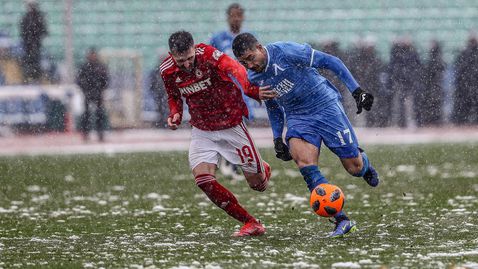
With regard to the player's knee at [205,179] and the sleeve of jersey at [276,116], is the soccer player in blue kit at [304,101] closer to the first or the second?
the sleeve of jersey at [276,116]

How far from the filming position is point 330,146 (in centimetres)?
907

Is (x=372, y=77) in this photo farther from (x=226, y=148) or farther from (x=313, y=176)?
(x=313, y=176)

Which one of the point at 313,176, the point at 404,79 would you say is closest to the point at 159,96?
the point at 404,79

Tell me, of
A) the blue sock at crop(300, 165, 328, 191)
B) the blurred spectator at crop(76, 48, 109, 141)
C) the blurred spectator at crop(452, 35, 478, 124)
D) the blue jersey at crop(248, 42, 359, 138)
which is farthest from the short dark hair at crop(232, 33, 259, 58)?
the blurred spectator at crop(452, 35, 478, 124)

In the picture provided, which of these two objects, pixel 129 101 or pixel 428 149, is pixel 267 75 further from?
pixel 129 101

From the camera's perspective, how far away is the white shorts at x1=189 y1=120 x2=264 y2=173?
910 cm

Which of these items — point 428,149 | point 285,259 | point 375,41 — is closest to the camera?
point 285,259

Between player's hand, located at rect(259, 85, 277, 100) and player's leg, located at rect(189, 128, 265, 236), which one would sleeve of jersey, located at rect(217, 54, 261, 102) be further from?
player's leg, located at rect(189, 128, 265, 236)

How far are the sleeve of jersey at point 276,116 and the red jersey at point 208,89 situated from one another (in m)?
0.22

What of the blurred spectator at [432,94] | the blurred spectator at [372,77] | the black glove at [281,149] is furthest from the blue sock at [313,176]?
the blurred spectator at [432,94]

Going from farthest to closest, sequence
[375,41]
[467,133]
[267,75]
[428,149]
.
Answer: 1. [375,41]
2. [467,133]
3. [428,149]
4. [267,75]

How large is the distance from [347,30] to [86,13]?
21.6ft

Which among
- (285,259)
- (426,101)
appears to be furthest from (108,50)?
(285,259)

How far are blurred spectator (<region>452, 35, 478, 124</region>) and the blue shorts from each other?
1729cm
